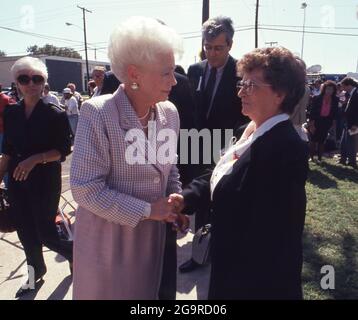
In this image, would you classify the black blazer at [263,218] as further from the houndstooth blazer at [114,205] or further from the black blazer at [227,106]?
the black blazer at [227,106]

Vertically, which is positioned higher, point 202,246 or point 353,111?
point 353,111

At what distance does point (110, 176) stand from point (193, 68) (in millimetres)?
2050

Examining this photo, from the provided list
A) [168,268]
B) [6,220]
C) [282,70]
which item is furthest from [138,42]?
[6,220]

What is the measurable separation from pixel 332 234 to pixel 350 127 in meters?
3.98

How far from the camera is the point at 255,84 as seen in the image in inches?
63.3

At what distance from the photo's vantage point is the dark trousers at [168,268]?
1793 mm

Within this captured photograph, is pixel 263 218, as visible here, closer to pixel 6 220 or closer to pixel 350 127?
pixel 6 220

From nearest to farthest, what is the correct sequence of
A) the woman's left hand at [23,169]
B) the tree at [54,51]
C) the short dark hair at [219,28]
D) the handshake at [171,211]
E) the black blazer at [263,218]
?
the black blazer at [263,218] < the handshake at [171,211] < the woman's left hand at [23,169] < the short dark hair at [219,28] < the tree at [54,51]

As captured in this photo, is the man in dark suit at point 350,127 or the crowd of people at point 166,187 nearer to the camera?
the crowd of people at point 166,187

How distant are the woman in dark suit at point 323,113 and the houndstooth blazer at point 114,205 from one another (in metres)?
7.30

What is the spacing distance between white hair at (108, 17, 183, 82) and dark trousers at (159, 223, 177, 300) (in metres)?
0.80

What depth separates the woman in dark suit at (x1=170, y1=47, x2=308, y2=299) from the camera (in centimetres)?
146

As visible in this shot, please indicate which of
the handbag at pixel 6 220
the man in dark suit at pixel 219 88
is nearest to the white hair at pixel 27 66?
the handbag at pixel 6 220

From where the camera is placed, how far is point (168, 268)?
1812mm
